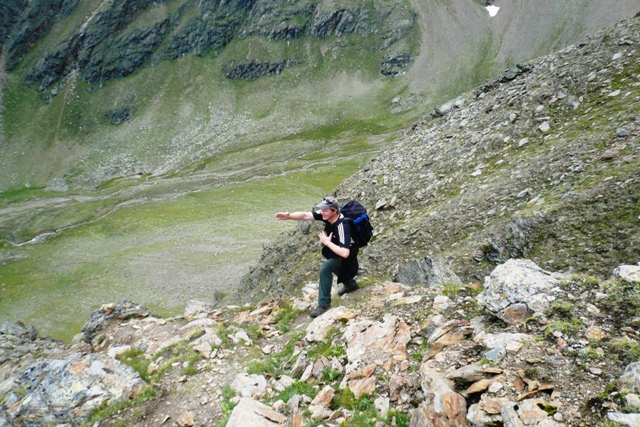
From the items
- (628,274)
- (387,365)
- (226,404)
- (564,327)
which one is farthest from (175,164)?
(564,327)

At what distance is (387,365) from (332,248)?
355cm

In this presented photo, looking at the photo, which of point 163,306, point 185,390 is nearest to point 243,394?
point 185,390

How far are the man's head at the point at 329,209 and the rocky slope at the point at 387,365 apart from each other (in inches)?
124

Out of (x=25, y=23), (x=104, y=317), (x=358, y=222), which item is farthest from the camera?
(x=25, y=23)

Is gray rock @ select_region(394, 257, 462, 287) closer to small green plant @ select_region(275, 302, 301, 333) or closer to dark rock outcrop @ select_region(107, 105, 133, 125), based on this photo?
small green plant @ select_region(275, 302, 301, 333)

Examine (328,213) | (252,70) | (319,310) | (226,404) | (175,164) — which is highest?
(252,70)

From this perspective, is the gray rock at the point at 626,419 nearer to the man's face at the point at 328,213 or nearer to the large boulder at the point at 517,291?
the large boulder at the point at 517,291

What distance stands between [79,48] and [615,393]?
241 meters

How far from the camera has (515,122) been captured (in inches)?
847

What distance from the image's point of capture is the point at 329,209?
36.3 ft

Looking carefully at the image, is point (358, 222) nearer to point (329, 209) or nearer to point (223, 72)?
point (329, 209)

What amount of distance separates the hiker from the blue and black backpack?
0.21 m

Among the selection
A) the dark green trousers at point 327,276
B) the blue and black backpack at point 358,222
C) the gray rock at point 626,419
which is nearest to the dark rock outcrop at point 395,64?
the blue and black backpack at point 358,222

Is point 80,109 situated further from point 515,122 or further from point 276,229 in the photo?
point 515,122
